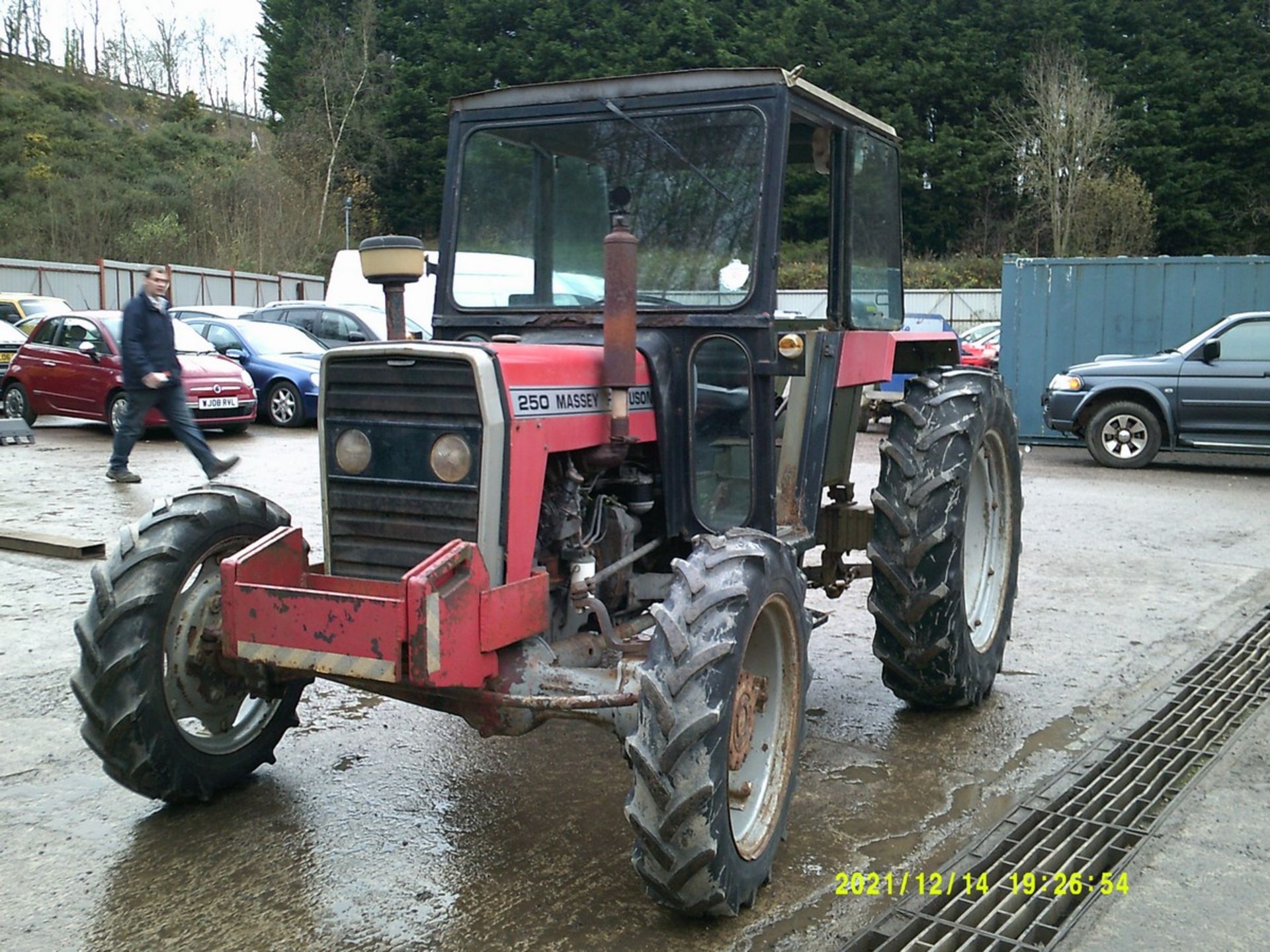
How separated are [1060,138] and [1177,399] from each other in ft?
79.7

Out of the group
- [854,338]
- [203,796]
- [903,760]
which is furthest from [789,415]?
[203,796]

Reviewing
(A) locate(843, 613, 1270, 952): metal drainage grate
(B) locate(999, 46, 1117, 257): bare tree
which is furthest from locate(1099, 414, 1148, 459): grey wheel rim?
(B) locate(999, 46, 1117, 257): bare tree

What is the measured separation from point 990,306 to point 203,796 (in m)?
31.2

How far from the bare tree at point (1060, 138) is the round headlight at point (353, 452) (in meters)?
34.2

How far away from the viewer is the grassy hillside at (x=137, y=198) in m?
37.6

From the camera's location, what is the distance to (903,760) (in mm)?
4758

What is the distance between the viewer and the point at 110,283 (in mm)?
29250

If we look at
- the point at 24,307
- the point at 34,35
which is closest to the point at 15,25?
the point at 34,35

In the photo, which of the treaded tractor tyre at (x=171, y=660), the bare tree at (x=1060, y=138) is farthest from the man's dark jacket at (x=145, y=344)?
the bare tree at (x=1060, y=138)

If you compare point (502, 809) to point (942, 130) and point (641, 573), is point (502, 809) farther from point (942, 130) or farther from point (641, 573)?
point (942, 130)

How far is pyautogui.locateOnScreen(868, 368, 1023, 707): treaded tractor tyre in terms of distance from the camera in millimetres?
4816

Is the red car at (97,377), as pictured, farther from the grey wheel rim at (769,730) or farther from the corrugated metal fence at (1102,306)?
the grey wheel rim at (769,730)

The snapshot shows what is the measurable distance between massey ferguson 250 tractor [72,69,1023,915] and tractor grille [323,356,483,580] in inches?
0.4

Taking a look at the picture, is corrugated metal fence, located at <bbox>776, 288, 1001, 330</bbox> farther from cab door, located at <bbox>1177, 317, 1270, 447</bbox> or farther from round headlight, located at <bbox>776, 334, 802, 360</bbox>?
round headlight, located at <bbox>776, 334, 802, 360</bbox>
